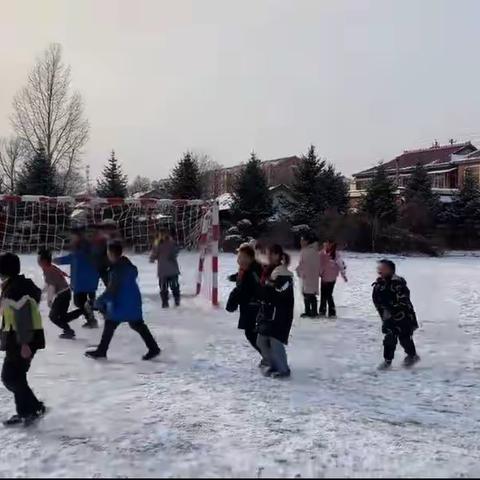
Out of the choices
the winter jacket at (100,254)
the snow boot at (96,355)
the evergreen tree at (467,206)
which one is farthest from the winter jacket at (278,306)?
the evergreen tree at (467,206)

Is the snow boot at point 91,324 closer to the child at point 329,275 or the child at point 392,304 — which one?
the child at point 329,275

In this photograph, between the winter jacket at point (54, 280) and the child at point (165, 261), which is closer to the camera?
the winter jacket at point (54, 280)

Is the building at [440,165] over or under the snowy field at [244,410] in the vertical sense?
over

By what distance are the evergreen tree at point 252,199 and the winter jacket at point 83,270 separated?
29.4 metres

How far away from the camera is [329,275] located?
11742 millimetres

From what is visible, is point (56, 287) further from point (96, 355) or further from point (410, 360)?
point (410, 360)

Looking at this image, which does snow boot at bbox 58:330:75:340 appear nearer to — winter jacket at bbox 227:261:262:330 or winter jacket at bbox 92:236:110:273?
winter jacket at bbox 92:236:110:273

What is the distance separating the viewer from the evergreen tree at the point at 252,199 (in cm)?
3953

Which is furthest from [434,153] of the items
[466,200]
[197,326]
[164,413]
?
[164,413]

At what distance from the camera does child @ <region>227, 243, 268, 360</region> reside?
24.2 ft

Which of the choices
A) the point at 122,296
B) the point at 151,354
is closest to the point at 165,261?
the point at 151,354

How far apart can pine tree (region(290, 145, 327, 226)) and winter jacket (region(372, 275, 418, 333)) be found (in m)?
32.5

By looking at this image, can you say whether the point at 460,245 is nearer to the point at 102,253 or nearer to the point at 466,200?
the point at 466,200

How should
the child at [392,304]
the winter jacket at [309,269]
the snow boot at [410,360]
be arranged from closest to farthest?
1. the child at [392,304]
2. the snow boot at [410,360]
3. the winter jacket at [309,269]
